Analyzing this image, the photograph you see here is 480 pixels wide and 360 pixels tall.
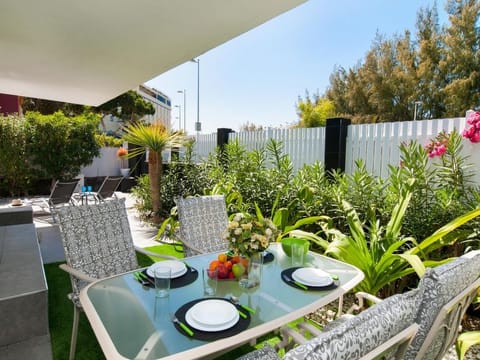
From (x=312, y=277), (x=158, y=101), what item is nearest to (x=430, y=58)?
(x=312, y=277)

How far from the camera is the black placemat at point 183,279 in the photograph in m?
1.72

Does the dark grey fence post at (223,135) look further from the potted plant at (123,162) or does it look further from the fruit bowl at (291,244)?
the potted plant at (123,162)

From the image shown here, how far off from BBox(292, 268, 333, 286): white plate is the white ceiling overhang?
1.76m

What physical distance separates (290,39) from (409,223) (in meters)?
8.84

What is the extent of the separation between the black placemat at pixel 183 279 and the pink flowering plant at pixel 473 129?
2880mm

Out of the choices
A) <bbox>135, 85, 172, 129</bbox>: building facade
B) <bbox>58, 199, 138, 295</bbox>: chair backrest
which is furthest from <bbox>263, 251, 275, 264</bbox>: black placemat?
<bbox>135, 85, 172, 129</bbox>: building facade

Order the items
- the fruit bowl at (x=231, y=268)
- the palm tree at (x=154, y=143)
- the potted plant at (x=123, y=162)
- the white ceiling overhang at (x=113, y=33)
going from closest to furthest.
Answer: the fruit bowl at (x=231, y=268) → the white ceiling overhang at (x=113, y=33) → the palm tree at (x=154, y=143) → the potted plant at (x=123, y=162)

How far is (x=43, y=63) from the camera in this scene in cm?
368

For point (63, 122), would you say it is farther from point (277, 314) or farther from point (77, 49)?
point (277, 314)

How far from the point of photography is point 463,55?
48.0 feet

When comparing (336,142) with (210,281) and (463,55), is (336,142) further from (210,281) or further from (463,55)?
(463,55)

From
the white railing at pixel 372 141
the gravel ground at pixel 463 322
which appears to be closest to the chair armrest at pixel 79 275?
the gravel ground at pixel 463 322

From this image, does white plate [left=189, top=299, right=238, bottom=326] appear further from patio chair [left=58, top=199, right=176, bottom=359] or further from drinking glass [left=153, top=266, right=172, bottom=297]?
patio chair [left=58, top=199, right=176, bottom=359]

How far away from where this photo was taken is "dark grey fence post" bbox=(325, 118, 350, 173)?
4480mm
